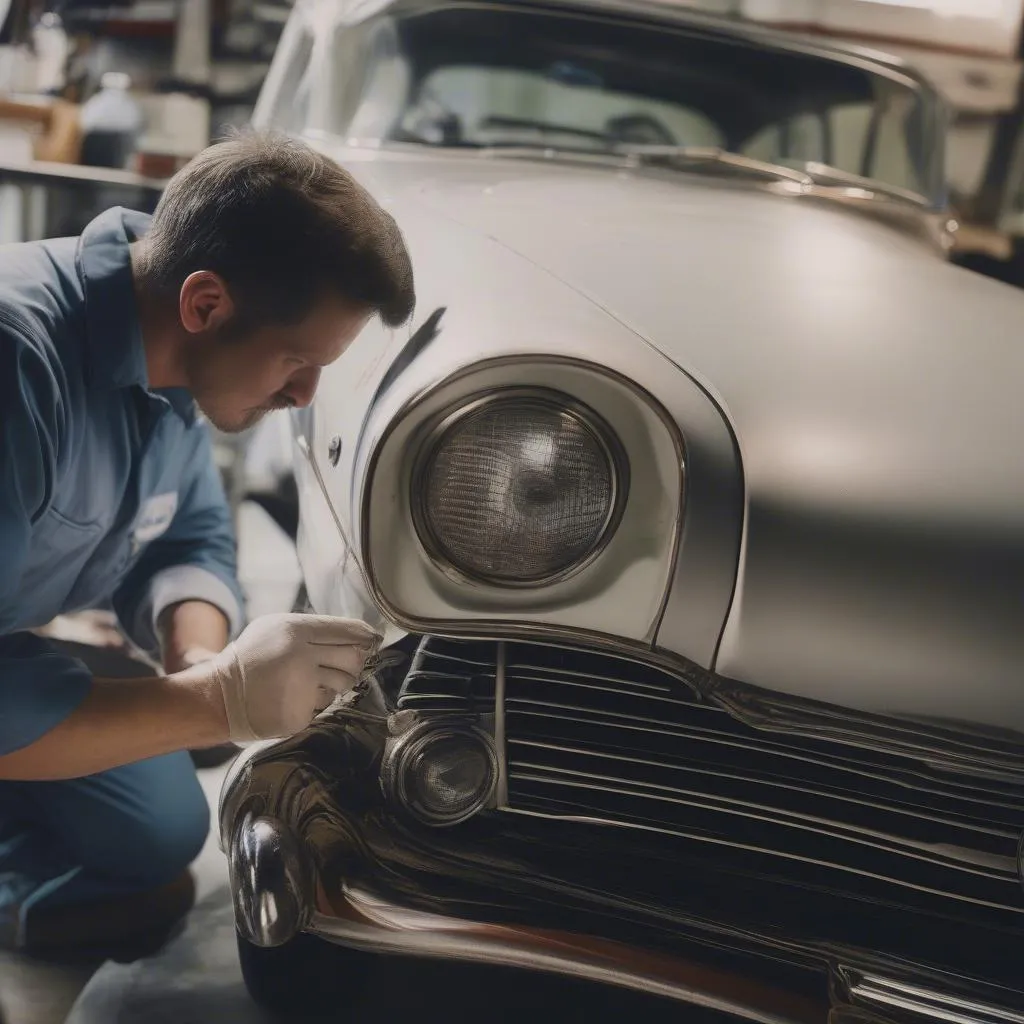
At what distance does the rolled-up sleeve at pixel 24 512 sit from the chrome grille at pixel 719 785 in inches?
9.8

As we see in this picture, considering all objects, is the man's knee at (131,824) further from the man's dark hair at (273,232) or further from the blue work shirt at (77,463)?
the man's dark hair at (273,232)

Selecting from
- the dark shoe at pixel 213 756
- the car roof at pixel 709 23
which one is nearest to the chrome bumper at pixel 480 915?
the dark shoe at pixel 213 756

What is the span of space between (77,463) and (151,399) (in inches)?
3.2

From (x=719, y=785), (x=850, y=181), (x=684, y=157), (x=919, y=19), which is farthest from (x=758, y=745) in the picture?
(x=919, y=19)

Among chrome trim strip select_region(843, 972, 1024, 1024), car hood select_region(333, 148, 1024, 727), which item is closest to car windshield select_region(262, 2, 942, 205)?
car hood select_region(333, 148, 1024, 727)

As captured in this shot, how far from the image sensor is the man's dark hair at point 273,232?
0.77 meters

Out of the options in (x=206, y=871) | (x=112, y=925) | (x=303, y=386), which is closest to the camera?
(x=303, y=386)

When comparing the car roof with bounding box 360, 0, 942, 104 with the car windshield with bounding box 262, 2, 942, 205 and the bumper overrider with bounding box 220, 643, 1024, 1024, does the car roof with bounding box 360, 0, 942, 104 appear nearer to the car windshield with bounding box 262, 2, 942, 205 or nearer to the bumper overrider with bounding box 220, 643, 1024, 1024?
the car windshield with bounding box 262, 2, 942, 205

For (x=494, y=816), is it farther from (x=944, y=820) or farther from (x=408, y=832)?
(x=944, y=820)

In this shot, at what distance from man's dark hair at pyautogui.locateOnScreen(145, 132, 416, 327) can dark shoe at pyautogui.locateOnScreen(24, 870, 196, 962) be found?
22.8 inches

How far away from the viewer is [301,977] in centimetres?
91

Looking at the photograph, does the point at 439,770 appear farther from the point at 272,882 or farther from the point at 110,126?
the point at 110,126

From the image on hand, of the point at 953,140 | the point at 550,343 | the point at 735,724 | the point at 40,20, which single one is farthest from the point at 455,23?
the point at 953,140

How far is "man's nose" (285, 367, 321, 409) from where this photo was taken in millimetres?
848
